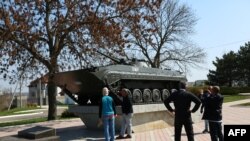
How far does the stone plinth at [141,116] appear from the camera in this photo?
15.2 metres

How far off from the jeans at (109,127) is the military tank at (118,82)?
8.88 ft

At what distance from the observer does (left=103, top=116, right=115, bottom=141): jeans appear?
11.7 m

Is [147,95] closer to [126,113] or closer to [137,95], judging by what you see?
[137,95]

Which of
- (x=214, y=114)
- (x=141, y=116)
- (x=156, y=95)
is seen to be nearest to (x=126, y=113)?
(x=141, y=116)

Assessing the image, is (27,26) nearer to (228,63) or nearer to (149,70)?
(149,70)

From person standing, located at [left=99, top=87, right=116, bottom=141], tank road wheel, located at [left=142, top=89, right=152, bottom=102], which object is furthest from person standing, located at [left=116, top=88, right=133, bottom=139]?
tank road wheel, located at [left=142, top=89, right=152, bottom=102]

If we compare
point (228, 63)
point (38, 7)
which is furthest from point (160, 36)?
point (38, 7)

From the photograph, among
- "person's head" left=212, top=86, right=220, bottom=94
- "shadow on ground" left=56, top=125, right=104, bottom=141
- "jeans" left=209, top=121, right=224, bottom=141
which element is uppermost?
"person's head" left=212, top=86, right=220, bottom=94

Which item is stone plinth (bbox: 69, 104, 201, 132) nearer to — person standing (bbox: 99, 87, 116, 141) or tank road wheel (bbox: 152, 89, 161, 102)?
tank road wheel (bbox: 152, 89, 161, 102)

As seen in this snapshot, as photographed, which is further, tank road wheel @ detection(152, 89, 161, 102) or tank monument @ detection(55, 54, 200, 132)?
tank road wheel @ detection(152, 89, 161, 102)

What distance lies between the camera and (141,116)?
614 inches

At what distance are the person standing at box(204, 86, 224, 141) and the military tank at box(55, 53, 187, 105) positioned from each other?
483 cm

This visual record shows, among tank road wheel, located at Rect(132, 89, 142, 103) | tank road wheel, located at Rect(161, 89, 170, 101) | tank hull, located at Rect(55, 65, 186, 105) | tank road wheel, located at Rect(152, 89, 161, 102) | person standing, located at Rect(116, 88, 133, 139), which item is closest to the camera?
person standing, located at Rect(116, 88, 133, 139)

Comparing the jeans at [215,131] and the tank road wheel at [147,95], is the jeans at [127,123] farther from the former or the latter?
the jeans at [215,131]
